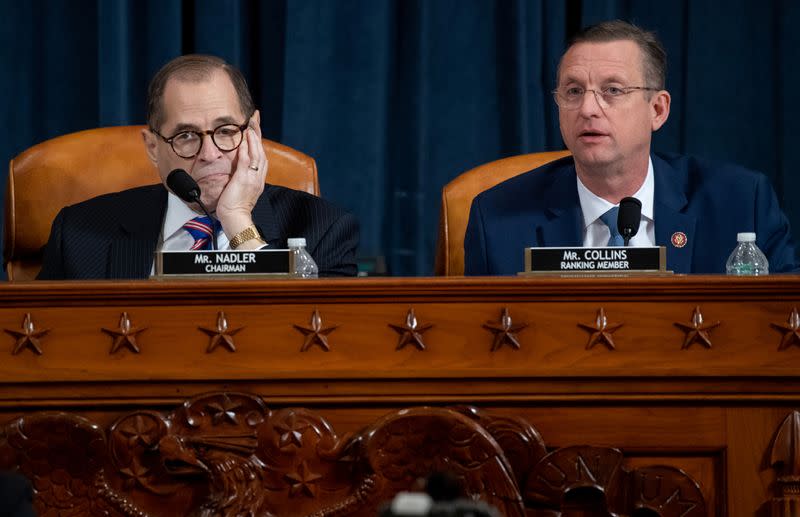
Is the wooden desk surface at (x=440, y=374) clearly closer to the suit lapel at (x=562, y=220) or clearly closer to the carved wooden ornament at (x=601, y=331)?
the carved wooden ornament at (x=601, y=331)

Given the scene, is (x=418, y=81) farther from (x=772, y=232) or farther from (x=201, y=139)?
(x=772, y=232)

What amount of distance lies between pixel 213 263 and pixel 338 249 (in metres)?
0.74

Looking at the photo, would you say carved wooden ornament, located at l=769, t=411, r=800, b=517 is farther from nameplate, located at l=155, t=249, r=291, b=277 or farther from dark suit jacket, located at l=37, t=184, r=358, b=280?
dark suit jacket, located at l=37, t=184, r=358, b=280

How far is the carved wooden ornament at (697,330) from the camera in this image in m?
1.74

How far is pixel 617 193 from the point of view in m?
2.57

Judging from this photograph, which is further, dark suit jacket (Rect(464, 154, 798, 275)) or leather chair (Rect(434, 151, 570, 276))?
leather chair (Rect(434, 151, 570, 276))

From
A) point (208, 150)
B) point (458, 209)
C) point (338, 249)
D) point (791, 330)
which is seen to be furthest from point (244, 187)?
point (791, 330)

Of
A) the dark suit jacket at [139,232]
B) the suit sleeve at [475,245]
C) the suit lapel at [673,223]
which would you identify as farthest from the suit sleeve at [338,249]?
the suit lapel at [673,223]

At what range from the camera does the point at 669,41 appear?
366 centimetres

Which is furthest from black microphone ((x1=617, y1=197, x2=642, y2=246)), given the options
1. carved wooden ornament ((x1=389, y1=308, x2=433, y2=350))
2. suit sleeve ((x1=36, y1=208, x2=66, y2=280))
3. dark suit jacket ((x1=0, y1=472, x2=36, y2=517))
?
dark suit jacket ((x1=0, y1=472, x2=36, y2=517))

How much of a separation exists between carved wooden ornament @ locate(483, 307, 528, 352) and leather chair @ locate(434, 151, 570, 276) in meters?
1.07

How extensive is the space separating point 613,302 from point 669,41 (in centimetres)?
210

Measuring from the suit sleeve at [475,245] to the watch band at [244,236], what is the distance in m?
0.47

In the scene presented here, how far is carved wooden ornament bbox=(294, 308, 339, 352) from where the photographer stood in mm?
1760
